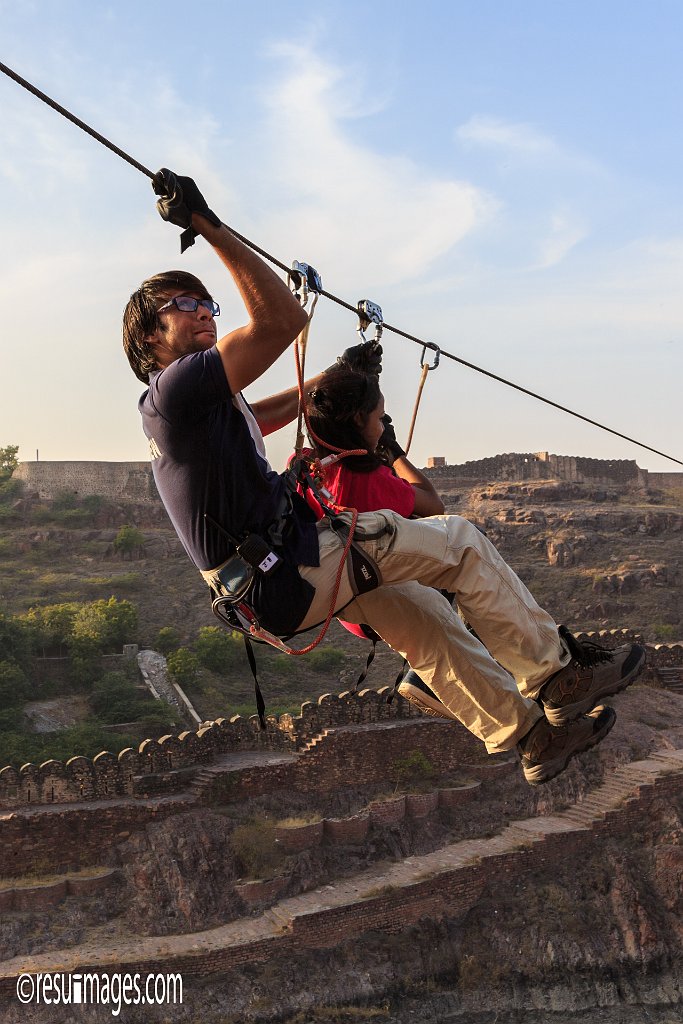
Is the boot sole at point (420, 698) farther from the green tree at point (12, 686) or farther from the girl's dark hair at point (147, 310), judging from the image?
the green tree at point (12, 686)

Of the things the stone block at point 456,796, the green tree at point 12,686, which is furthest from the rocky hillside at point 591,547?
the green tree at point 12,686

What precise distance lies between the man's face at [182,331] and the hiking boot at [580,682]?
175 cm

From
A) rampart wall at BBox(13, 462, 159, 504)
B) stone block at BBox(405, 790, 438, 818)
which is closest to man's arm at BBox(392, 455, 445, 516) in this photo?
stone block at BBox(405, 790, 438, 818)

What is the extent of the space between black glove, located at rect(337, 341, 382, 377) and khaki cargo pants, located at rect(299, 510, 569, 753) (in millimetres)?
1016

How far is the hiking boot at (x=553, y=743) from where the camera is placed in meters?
3.97

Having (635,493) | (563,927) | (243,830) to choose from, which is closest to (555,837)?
(563,927)

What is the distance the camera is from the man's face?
3.35 metres

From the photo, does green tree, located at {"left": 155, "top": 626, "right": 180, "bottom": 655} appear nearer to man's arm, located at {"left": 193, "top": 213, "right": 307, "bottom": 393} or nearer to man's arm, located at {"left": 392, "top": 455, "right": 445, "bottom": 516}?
man's arm, located at {"left": 392, "top": 455, "right": 445, "bottom": 516}

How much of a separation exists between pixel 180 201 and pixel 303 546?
3.91ft

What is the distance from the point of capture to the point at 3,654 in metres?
24.1

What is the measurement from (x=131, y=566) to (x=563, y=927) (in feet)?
72.2

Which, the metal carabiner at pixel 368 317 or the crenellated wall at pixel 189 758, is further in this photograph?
the crenellated wall at pixel 189 758

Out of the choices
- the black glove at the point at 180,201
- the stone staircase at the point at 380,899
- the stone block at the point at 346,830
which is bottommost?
the stone staircase at the point at 380,899

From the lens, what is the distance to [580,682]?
3814 millimetres
